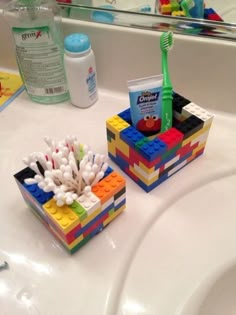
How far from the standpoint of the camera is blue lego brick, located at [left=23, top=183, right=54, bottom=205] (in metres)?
0.35

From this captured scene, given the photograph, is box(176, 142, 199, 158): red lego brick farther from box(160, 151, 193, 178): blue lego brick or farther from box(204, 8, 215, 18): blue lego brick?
box(204, 8, 215, 18): blue lego brick

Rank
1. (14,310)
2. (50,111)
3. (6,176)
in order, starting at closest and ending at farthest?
(14,310) → (6,176) → (50,111)

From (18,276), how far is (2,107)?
337mm

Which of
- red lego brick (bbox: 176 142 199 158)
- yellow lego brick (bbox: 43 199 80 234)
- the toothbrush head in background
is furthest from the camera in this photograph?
the toothbrush head in background

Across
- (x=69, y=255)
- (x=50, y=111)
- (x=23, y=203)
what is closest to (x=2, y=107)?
(x=50, y=111)

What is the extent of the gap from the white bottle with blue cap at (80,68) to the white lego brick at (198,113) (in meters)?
0.18

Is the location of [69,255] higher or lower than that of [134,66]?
lower

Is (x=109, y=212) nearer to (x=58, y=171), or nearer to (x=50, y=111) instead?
(x=58, y=171)

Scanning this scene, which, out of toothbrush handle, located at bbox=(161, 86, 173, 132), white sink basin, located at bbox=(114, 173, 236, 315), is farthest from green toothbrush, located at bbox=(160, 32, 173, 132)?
white sink basin, located at bbox=(114, 173, 236, 315)

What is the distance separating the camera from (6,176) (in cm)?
47

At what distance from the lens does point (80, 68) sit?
50 cm

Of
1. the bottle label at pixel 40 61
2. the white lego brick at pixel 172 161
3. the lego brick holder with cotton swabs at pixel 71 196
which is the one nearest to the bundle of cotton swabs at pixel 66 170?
the lego brick holder with cotton swabs at pixel 71 196

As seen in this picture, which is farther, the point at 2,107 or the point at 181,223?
the point at 2,107

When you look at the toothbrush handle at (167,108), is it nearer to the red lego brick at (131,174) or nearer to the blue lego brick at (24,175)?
the red lego brick at (131,174)
